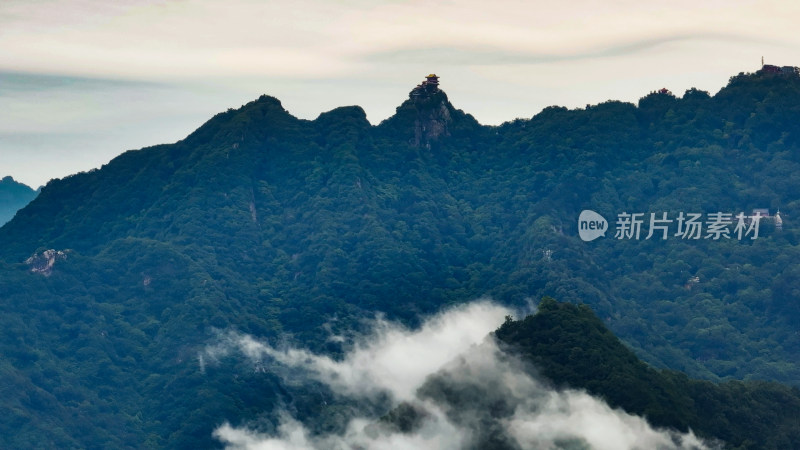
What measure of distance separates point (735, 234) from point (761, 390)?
54.8 metres

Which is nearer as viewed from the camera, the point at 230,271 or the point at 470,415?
the point at 470,415

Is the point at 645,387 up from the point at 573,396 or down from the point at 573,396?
up

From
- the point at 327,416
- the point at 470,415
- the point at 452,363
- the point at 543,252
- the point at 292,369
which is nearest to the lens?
the point at 470,415

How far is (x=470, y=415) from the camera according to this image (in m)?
140

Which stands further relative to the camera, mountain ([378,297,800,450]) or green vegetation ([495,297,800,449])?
green vegetation ([495,297,800,449])

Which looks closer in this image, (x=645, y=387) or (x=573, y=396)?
(x=645, y=387)

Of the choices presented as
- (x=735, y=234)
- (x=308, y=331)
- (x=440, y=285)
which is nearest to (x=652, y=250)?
(x=735, y=234)

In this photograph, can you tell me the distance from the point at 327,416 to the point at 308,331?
64.0ft

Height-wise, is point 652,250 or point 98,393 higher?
point 652,250

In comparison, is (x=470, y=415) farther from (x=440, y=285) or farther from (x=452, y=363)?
(x=440, y=285)

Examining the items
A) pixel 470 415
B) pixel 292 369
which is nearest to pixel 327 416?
pixel 292 369

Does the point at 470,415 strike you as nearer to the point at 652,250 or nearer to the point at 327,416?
the point at 327,416

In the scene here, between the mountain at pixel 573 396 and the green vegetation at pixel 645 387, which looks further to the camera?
the green vegetation at pixel 645 387

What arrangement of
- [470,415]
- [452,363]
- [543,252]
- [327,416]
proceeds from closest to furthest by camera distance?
[470,415]
[452,363]
[327,416]
[543,252]
